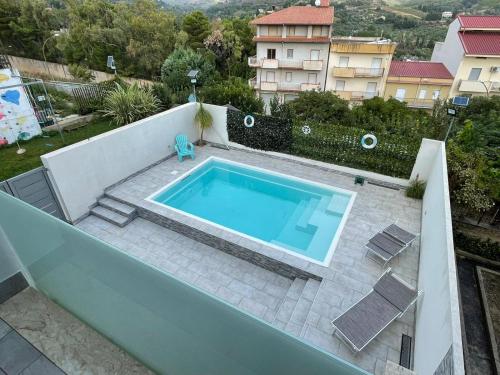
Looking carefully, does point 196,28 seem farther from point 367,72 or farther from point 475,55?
point 475,55

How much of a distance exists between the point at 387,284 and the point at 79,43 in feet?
139

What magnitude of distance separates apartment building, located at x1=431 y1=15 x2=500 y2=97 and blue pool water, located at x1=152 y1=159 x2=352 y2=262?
2541 cm

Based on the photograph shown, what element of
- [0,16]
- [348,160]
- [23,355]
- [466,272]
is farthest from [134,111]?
[0,16]

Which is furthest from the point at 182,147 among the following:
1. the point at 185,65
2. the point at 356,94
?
the point at 356,94

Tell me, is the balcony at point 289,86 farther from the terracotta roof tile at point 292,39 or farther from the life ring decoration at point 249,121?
the life ring decoration at point 249,121

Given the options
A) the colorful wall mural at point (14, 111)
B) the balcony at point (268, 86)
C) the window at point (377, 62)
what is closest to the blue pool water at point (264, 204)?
the colorful wall mural at point (14, 111)

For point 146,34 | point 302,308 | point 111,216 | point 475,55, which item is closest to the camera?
point 302,308

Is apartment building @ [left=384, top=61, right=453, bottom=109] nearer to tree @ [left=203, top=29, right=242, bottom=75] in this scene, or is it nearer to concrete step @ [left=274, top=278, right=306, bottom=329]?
tree @ [left=203, top=29, right=242, bottom=75]

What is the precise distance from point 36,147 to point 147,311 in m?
10.2

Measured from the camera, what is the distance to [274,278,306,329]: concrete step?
18.4 feet

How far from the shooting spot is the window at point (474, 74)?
25891mm

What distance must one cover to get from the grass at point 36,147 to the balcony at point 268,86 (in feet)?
66.9

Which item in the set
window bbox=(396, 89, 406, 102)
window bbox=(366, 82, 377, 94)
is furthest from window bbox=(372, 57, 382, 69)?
window bbox=(396, 89, 406, 102)

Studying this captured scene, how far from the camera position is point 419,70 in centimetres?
2819
